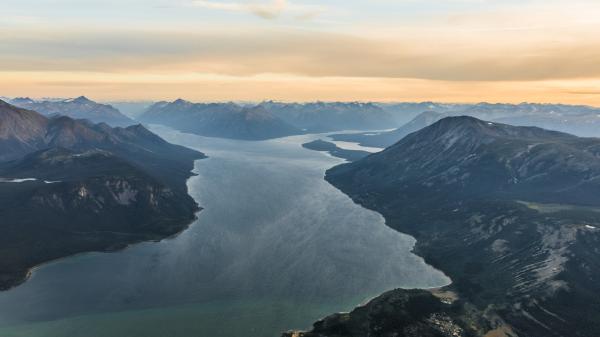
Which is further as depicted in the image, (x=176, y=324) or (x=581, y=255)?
(x=581, y=255)

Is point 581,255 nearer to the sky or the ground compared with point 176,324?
nearer to the sky

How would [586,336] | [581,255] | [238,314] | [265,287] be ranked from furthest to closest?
[581,255] → [265,287] → [238,314] → [586,336]

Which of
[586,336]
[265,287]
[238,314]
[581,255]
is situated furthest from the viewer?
[581,255]

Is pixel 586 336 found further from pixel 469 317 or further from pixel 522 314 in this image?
pixel 469 317

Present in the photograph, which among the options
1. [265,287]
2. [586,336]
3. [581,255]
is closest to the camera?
[586,336]

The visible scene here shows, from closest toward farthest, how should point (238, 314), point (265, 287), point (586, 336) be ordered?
point (586, 336), point (238, 314), point (265, 287)

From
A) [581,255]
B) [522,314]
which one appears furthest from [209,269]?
[581,255]

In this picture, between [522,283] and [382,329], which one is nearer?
[382,329]

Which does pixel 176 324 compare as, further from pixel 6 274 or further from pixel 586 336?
pixel 586 336

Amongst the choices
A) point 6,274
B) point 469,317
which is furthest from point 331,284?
point 6,274
